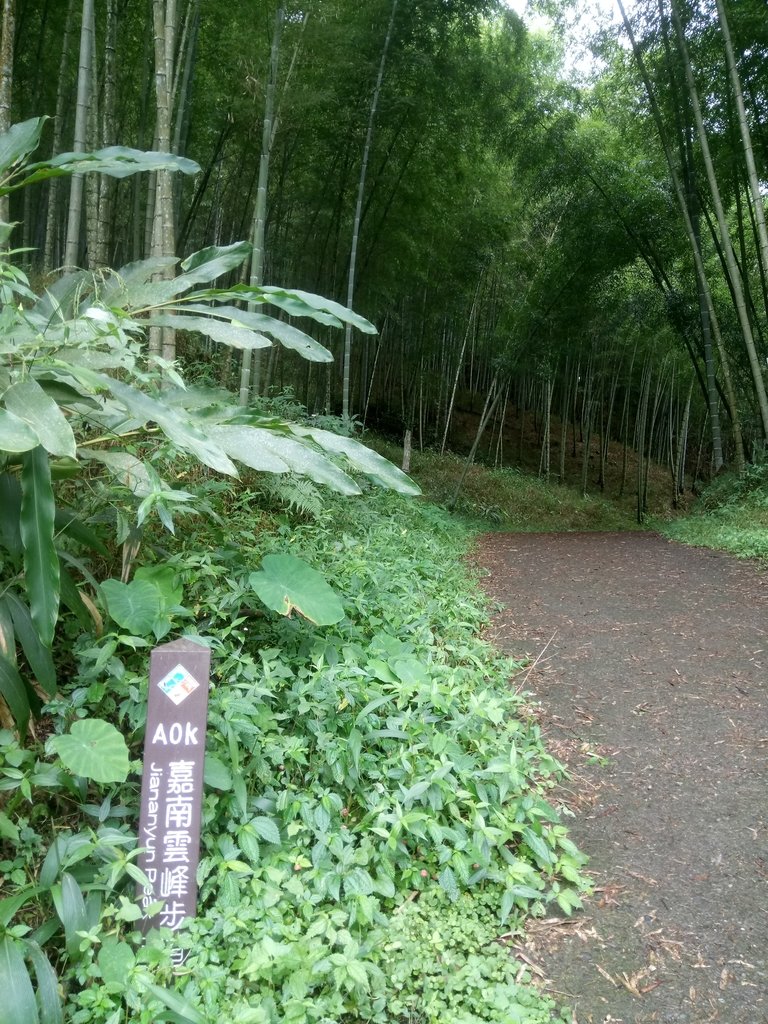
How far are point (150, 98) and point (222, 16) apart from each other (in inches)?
52.3

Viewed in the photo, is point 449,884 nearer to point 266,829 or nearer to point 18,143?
point 266,829

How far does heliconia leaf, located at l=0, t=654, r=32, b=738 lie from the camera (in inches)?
64.1

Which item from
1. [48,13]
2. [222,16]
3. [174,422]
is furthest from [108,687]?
[48,13]

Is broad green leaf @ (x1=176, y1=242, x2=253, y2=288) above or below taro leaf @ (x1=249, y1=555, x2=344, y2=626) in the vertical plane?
above

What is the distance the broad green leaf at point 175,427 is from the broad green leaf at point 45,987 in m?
1.11

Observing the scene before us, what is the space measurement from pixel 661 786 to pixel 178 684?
66.5 inches

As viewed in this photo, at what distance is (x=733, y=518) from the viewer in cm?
757

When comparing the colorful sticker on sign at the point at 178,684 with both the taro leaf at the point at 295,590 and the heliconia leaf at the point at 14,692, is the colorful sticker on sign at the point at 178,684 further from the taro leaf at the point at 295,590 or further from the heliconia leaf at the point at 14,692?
the taro leaf at the point at 295,590

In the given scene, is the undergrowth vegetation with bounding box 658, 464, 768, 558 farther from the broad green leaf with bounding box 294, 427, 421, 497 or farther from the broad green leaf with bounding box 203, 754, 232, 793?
the broad green leaf with bounding box 203, 754, 232, 793

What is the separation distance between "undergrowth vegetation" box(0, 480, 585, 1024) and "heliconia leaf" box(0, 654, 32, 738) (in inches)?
2.6

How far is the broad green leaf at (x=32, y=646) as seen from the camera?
1.68 meters

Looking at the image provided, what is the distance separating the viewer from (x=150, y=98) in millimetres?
7070

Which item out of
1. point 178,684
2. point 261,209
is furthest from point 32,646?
point 261,209

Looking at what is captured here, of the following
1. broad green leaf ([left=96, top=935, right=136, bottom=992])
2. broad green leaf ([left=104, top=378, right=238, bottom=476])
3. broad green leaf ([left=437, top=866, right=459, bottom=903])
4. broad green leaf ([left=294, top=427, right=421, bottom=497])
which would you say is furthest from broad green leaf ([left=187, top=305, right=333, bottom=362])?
broad green leaf ([left=96, top=935, right=136, bottom=992])
